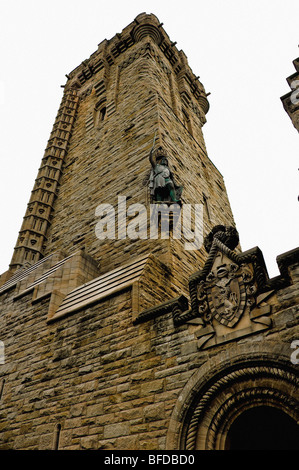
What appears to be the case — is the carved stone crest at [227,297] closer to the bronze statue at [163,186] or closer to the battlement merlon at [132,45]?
the bronze statue at [163,186]

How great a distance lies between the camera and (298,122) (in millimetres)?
10891

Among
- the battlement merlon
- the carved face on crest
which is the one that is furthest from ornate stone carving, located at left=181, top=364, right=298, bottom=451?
the battlement merlon

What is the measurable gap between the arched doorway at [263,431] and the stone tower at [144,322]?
4 centimetres

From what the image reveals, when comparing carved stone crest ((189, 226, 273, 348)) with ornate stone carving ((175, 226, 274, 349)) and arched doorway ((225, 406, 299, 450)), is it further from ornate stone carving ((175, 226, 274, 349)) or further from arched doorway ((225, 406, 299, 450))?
arched doorway ((225, 406, 299, 450))

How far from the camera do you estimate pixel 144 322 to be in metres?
6.21

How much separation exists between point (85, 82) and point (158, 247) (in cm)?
1610

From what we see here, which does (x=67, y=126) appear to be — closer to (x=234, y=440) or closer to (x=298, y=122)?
(x=298, y=122)

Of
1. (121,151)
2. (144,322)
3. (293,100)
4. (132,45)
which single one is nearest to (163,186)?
(121,151)

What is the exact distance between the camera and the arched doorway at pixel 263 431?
4.89 metres

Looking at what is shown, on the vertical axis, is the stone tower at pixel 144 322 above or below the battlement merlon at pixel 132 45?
below

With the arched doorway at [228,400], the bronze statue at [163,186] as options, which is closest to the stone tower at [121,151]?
the bronze statue at [163,186]

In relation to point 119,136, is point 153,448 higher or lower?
lower

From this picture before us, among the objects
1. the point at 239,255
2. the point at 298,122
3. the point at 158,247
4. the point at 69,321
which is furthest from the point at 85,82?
the point at 239,255

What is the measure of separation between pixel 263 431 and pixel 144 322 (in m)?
2.37
